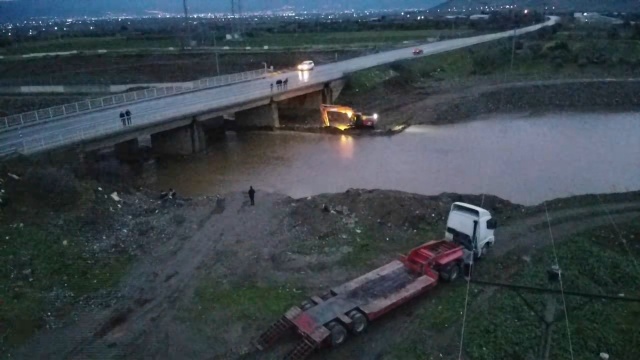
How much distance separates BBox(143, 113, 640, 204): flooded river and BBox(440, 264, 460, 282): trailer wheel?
10304 mm

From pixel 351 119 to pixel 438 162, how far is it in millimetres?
11504

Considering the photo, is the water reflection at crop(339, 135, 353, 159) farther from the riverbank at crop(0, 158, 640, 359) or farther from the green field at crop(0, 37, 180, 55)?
the green field at crop(0, 37, 180, 55)

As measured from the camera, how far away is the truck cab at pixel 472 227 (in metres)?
16.5

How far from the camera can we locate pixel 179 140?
35.9m

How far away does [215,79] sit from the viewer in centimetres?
4819

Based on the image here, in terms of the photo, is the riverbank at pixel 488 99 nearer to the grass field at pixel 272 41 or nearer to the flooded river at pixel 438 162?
the flooded river at pixel 438 162

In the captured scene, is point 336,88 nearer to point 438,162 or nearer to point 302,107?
point 302,107

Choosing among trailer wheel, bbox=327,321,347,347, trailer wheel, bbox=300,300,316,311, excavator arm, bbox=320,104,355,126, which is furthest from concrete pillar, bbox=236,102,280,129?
trailer wheel, bbox=327,321,347,347

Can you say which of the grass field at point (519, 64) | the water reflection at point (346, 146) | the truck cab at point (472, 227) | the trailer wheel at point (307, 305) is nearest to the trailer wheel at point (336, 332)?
the trailer wheel at point (307, 305)

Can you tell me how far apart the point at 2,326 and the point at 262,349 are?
7261 millimetres

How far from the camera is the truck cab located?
16.5m

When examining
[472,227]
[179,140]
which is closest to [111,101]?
[179,140]

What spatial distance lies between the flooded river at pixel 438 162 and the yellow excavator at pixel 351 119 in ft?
7.07

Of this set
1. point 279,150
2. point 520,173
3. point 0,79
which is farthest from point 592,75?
point 0,79
